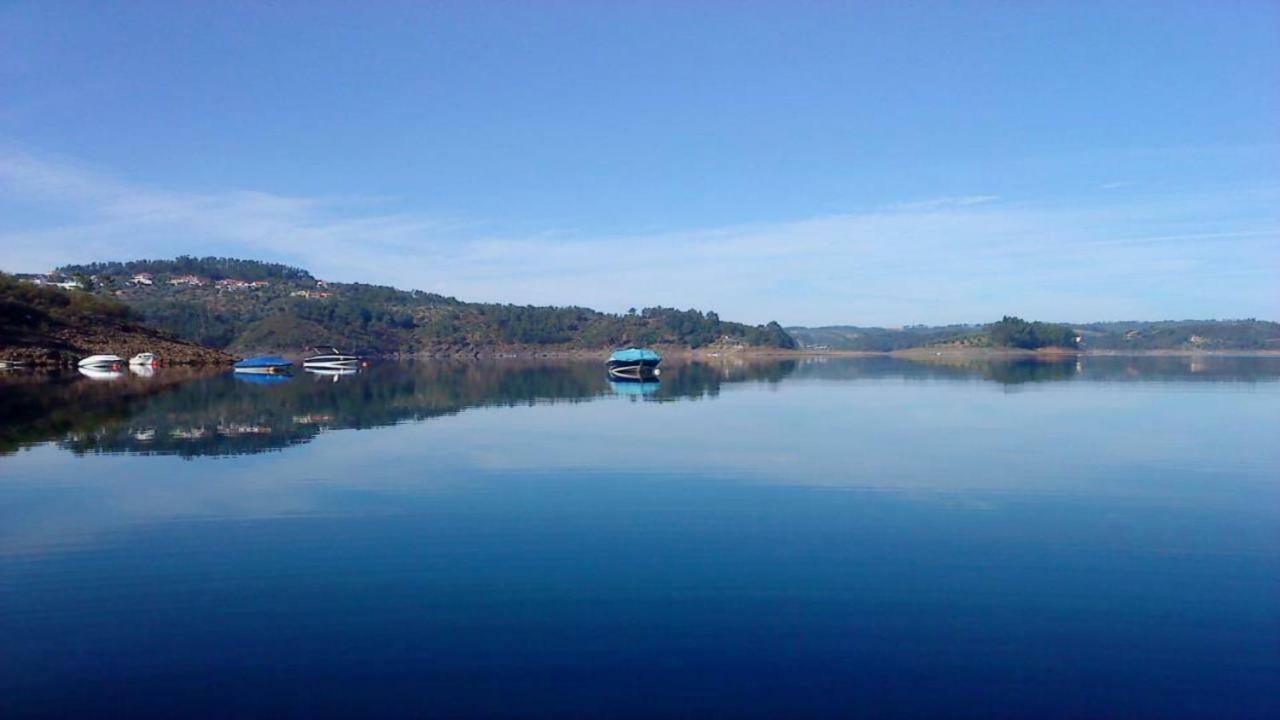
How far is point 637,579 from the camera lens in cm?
1261

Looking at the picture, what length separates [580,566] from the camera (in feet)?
43.7

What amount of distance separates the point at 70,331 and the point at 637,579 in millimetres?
107995

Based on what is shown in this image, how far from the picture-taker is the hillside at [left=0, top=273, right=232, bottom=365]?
288 ft

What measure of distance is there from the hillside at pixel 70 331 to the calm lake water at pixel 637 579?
238 feet

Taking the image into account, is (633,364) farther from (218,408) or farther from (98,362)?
(98,362)

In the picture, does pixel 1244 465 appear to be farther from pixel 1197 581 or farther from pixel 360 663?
pixel 360 663

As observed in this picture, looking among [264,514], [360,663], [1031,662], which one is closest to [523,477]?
[264,514]

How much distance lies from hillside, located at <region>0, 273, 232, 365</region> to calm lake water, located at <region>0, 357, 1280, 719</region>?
7247cm

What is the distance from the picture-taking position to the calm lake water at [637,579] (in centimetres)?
897

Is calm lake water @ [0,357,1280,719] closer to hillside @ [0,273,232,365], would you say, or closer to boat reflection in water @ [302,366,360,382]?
boat reflection in water @ [302,366,360,382]

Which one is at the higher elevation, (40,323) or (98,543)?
(40,323)

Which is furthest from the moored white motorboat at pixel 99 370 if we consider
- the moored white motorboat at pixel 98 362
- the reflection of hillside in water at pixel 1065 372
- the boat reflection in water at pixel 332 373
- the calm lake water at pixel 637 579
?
the reflection of hillside in water at pixel 1065 372

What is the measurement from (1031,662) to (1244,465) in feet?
62.7

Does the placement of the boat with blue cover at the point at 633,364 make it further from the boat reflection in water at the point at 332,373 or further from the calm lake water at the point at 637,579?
the calm lake water at the point at 637,579
